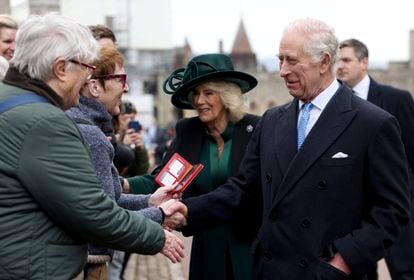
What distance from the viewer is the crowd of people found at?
3654mm

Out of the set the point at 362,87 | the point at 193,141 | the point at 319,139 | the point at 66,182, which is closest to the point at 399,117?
the point at 362,87

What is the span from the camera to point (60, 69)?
150 inches

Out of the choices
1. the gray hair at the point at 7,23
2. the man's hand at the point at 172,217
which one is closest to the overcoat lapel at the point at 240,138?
the man's hand at the point at 172,217

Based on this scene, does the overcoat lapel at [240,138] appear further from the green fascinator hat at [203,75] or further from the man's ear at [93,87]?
the man's ear at [93,87]

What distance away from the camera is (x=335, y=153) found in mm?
4527

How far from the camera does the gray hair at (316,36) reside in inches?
185

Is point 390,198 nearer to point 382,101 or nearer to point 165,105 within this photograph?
point 382,101

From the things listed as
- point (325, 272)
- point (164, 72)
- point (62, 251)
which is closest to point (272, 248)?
point (325, 272)

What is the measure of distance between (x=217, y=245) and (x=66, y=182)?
2.38 m

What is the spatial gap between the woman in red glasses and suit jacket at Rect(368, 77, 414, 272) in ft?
8.89

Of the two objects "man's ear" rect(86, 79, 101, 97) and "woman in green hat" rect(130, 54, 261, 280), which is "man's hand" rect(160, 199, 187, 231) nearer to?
"woman in green hat" rect(130, 54, 261, 280)

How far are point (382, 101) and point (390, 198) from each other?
3.37 metres

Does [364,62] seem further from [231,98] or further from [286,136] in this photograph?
[286,136]

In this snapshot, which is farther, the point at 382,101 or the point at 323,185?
the point at 382,101
